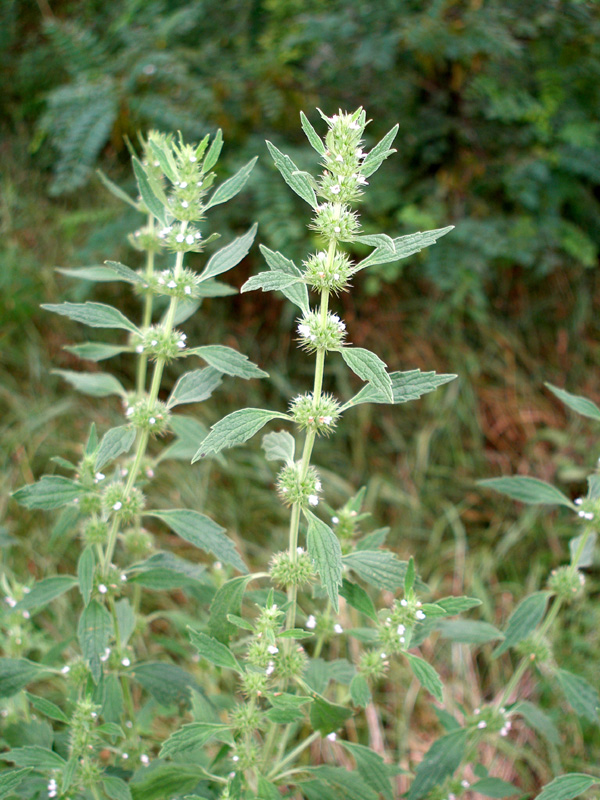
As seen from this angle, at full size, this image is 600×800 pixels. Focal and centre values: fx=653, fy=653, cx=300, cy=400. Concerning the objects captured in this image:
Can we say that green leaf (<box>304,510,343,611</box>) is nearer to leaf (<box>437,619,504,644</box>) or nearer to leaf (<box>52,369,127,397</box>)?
leaf (<box>437,619,504,644</box>)

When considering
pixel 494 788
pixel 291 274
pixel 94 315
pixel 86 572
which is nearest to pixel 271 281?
pixel 291 274

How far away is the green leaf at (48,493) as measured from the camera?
1.33 m

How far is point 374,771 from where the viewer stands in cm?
140

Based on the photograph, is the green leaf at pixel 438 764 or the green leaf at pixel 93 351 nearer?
the green leaf at pixel 438 764

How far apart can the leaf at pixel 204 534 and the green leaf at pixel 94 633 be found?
0.75 feet

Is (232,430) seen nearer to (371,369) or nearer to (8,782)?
(371,369)

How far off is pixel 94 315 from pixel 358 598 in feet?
2.60

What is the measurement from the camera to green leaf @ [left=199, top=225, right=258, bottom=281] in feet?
4.24

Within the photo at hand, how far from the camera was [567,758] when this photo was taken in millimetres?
2451

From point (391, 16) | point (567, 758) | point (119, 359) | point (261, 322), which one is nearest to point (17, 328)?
point (119, 359)

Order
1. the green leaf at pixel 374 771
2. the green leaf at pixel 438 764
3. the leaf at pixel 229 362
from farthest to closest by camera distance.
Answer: the green leaf at pixel 438 764 → the green leaf at pixel 374 771 → the leaf at pixel 229 362

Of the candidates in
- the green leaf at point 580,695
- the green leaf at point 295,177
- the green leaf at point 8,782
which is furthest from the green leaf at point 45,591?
the green leaf at point 580,695

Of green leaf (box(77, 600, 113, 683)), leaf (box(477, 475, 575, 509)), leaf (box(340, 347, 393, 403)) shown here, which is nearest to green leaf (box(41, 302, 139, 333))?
leaf (box(340, 347, 393, 403))

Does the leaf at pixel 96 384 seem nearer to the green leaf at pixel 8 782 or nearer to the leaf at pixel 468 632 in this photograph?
the green leaf at pixel 8 782
